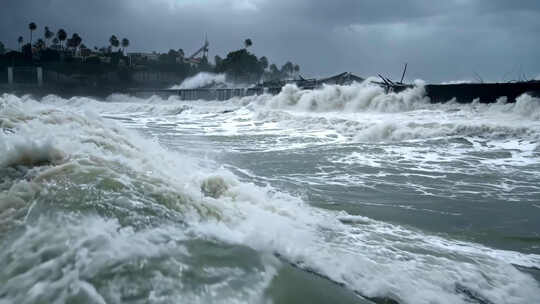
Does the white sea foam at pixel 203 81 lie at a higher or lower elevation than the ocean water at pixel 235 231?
higher

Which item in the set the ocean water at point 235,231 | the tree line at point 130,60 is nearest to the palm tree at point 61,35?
the tree line at point 130,60

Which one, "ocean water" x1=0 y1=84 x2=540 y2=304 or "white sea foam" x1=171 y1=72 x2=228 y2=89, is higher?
"white sea foam" x1=171 y1=72 x2=228 y2=89

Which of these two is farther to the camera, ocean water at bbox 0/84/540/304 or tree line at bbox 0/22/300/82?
tree line at bbox 0/22/300/82

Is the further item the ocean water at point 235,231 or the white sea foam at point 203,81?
the white sea foam at point 203,81

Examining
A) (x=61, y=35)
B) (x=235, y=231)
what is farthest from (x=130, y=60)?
(x=235, y=231)

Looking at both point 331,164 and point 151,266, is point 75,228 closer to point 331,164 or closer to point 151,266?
point 151,266

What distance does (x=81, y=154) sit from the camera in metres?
4.40

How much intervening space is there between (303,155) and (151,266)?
8.16m

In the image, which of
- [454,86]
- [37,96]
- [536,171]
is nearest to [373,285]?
[536,171]

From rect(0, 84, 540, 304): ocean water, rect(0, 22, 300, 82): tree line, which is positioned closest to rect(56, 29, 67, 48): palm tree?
rect(0, 22, 300, 82): tree line

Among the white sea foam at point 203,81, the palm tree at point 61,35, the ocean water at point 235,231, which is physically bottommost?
the ocean water at point 235,231

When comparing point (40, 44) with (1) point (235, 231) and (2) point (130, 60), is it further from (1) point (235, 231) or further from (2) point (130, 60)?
(1) point (235, 231)

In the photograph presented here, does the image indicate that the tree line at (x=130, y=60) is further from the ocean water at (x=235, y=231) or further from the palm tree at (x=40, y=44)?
the ocean water at (x=235, y=231)

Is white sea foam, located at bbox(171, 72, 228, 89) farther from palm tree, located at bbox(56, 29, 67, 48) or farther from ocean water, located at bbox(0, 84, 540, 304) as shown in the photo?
ocean water, located at bbox(0, 84, 540, 304)
